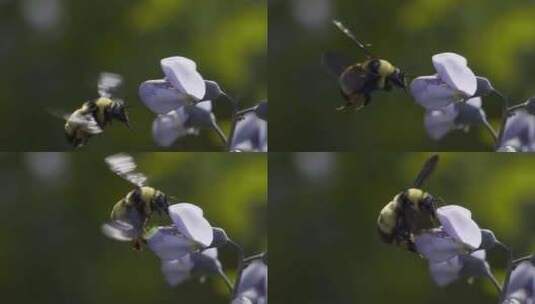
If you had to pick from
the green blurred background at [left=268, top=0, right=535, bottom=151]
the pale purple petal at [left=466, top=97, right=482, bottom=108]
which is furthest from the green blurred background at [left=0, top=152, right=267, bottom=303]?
the pale purple petal at [left=466, top=97, right=482, bottom=108]

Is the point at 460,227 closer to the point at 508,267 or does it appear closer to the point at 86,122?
the point at 508,267

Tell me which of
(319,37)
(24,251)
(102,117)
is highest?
(319,37)

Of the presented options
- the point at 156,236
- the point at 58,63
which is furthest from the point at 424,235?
the point at 58,63

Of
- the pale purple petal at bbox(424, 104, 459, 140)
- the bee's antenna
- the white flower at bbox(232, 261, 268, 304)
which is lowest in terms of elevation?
the white flower at bbox(232, 261, 268, 304)

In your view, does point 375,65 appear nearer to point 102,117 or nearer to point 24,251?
point 102,117

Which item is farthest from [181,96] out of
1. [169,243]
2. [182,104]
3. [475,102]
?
[475,102]

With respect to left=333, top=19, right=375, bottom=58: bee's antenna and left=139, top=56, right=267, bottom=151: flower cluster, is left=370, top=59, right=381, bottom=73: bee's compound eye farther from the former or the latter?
left=139, top=56, right=267, bottom=151: flower cluster
